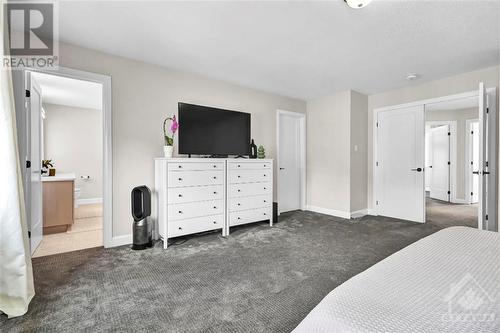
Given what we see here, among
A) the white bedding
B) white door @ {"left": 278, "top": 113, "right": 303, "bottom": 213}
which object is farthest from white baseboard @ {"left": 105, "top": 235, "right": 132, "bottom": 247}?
the white bedding

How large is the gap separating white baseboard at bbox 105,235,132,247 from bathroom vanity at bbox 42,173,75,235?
49.9 inches

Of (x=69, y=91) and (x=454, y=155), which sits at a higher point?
(x=69, y=91)

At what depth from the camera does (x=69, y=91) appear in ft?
15.7

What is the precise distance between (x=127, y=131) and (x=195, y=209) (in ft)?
4.35

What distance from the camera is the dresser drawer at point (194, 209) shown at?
2939 millimetres

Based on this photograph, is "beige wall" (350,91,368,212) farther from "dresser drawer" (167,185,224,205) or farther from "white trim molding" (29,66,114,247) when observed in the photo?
"white trim molding" (29,66,114,247)

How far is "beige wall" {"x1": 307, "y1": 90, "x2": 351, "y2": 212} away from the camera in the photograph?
4500mm

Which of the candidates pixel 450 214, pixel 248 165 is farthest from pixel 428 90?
pixel 248 165

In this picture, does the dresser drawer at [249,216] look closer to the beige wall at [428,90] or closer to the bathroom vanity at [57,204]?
the beige wall at [428,90]

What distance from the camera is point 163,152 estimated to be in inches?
131

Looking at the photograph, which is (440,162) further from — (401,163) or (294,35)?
(294,35)

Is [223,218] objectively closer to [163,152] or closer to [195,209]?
[195,209]

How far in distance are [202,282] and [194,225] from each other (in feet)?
3.68

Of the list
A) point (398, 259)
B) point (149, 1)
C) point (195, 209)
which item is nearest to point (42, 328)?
point (195, 209)
